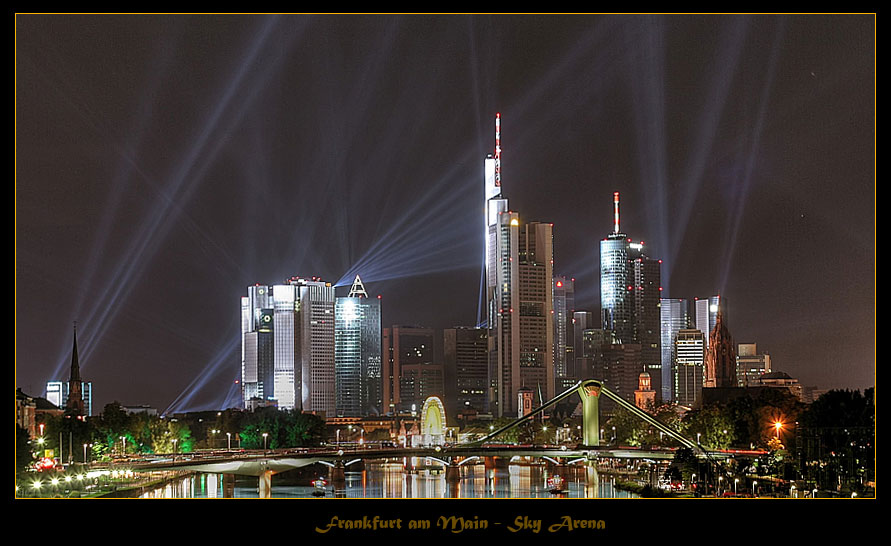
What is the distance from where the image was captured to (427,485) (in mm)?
44688

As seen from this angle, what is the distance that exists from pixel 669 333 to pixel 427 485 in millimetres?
79735

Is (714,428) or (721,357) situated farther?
(721,357)

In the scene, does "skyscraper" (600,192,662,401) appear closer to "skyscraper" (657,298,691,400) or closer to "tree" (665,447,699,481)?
"skyscraper" (657,298,691,400)

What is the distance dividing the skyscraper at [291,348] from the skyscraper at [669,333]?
1094 inches

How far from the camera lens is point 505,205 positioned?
119 m

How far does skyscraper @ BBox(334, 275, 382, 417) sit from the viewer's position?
120m

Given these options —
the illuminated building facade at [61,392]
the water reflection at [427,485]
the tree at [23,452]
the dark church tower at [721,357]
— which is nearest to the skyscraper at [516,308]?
the dark church tower at [721,357]

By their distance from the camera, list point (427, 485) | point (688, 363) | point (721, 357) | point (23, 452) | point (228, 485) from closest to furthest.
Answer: point (23, 452) < point (228, 485) < point (427, 485) < point (721, 357) < point (688, 363)

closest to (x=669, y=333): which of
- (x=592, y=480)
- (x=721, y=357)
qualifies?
(x=721, y=357)

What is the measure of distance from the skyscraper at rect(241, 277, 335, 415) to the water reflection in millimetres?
60983

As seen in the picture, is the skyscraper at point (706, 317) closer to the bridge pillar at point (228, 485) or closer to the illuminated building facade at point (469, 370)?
the illuminated building facade at point (469, 370)

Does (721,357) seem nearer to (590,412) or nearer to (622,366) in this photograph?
(590,412)
